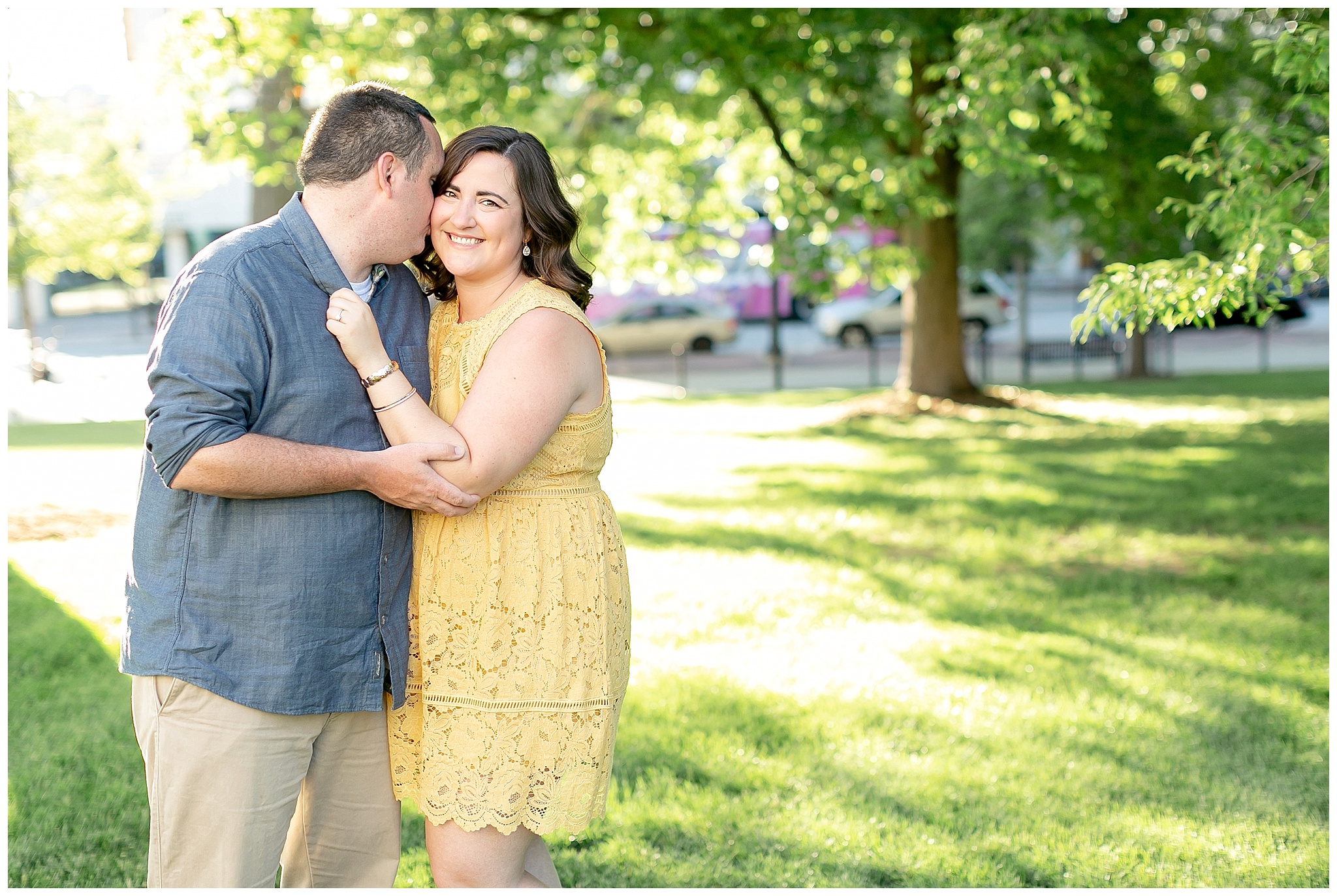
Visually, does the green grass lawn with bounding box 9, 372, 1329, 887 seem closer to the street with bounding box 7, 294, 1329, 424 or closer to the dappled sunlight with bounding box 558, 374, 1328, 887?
the dappled sunlight with bounding box 558, 374, 1328, 887

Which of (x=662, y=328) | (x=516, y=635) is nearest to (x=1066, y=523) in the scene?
(x=516, y=635)

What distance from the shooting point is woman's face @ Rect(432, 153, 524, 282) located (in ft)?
9.16

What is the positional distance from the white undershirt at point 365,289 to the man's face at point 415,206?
0.23 ft

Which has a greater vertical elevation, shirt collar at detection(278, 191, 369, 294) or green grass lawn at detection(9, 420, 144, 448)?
shirt collar at detection(278, 191, 369, 294)

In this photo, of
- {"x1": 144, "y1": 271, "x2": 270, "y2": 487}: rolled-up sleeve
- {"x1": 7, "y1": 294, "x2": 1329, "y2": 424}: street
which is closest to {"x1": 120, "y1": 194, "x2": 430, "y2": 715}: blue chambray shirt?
{"x1": 144, "y1": 271, "x2": 270, "y2": 487}: rolled-up sleeve

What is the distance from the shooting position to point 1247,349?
27.7 meters

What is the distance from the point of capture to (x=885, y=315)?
31.5 metres

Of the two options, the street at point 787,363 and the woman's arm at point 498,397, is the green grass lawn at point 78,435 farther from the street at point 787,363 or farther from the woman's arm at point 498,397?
the woman's arm at point 498,397

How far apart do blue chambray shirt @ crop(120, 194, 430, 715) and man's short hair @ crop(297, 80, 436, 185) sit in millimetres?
120

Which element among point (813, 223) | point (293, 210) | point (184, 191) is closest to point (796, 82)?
point (813, 223)

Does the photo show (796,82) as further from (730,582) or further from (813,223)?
(730,582)

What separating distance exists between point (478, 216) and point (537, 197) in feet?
0.49

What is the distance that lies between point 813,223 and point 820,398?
642 centimetres

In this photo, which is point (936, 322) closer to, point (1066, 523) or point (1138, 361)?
point (1138, 361)
